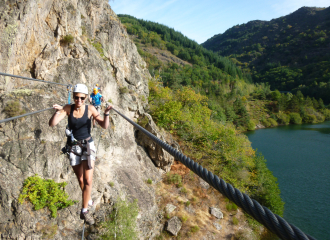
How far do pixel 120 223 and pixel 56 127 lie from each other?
26.8 ft

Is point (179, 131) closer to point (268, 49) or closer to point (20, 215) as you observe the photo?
point (20, 215)

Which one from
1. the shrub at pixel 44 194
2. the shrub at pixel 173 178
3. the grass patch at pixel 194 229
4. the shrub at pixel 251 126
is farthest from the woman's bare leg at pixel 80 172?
the shrub at pixel 251 126

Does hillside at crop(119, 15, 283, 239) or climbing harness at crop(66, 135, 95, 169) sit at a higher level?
climbing harness at crop(66, 135, 95, 169)

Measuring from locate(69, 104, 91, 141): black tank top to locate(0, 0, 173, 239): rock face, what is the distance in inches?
413

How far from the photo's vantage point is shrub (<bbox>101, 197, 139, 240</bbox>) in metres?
14.3

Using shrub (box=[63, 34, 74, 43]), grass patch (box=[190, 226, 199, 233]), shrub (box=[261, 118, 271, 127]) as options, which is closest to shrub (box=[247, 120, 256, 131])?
shrub (box=[261, 118, 271, 127])

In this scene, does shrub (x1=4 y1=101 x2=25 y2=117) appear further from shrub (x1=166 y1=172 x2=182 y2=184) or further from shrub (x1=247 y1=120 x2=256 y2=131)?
shrub (x1=247 y1=120 x2=256 y2=131)

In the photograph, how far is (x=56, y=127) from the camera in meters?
12.8

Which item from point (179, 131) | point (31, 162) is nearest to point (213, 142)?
point (179, 131)

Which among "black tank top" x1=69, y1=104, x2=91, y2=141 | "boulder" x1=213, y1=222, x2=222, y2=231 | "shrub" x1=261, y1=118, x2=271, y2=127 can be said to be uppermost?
"black tank top" x1=69, y1=104, x2=91, y2=141

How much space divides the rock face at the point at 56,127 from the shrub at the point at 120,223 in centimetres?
88

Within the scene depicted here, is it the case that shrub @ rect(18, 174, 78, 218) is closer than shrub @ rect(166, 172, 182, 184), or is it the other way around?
shrub @ rect(18, 174, 78, 218)

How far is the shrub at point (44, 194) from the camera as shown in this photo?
11.2 metres

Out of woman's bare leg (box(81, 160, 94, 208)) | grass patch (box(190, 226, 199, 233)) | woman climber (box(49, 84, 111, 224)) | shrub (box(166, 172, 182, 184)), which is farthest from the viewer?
shrub (box(166, 172, 182, 184))
